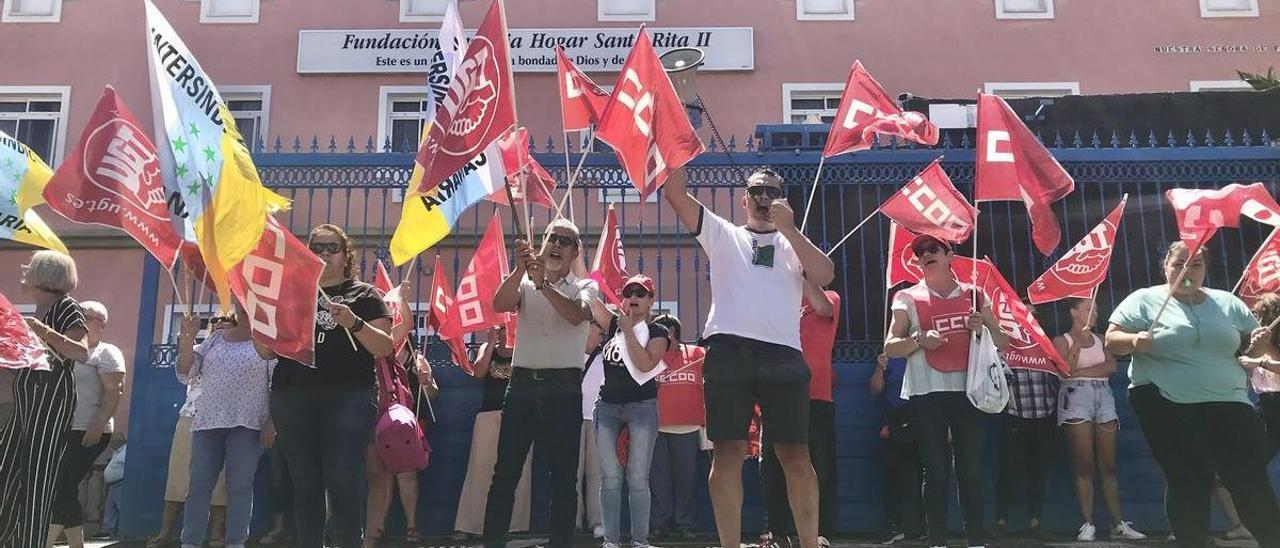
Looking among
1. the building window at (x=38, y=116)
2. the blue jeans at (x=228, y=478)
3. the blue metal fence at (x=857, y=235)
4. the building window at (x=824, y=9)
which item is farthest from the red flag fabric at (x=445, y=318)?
the building window at (x=38, y=116)

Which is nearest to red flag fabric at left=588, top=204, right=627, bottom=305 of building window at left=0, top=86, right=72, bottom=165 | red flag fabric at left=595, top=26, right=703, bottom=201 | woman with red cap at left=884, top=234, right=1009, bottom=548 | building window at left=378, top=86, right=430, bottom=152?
red flag fabric at left=595, top=26, right=703, bottom=201

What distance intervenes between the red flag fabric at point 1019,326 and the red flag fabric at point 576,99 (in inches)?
114

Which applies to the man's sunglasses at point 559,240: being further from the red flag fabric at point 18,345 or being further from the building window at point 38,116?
the building window at point 38,116

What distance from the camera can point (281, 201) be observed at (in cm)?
631

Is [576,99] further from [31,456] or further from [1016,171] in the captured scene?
[31,456]

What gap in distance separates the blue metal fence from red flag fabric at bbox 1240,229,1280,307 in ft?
2.62

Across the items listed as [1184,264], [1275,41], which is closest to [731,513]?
[1184,264]

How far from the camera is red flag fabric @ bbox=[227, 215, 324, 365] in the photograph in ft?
15.1

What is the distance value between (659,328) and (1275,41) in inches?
544

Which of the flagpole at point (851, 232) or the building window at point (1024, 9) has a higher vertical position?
the building window at point (1024, 9)

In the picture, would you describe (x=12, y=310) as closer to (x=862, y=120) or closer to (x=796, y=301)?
(x=796, y=301)

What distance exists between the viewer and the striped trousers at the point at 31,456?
4.83 m

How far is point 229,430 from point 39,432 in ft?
3.00

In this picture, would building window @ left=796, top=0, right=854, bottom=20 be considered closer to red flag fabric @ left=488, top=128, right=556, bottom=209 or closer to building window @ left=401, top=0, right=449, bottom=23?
building window @ left=401, top=0, right=449, bottom=23
